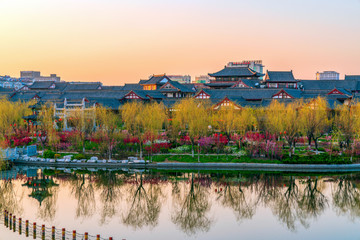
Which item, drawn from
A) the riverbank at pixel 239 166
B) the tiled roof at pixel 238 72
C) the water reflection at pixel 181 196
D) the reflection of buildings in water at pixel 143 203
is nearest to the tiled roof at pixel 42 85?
the tiled roof at pixel 238 72

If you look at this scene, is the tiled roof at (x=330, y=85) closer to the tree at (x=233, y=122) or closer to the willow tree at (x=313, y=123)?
the willow tree at (x=313, y=123)

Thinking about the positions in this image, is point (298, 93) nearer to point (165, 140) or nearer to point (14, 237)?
point (165, 140)

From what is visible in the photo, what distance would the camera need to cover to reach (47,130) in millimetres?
43406

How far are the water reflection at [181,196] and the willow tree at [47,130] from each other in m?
6.39

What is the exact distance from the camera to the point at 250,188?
3053 centimetres

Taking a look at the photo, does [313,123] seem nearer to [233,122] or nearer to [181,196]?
[233,122]

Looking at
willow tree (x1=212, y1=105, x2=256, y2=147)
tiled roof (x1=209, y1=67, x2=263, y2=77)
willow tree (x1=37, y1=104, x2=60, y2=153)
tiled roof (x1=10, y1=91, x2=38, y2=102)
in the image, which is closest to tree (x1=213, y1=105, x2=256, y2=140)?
willow tree (x1=212, y1=105, x2=256, y2=147)

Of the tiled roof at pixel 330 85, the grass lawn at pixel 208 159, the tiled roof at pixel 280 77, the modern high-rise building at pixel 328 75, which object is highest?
the modern high-rise building at pixel 328 75

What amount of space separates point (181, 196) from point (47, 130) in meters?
20.3

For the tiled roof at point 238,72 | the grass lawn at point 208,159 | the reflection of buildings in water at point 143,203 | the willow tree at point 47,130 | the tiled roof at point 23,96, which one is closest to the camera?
the reflection of buildings in water at point 143,203

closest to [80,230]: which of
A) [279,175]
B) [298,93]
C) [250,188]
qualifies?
[250,188]

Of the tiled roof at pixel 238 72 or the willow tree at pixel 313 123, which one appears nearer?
the willow tree at pixel 313 123

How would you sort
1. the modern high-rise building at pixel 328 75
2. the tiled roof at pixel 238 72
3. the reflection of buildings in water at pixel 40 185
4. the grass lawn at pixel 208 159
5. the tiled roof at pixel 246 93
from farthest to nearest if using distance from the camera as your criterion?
the modern high-rise building at pixel 328 75
the tiled roof at pixel 238 72
the tiled roof at pixel 246 93
the grass lawn at pixel 208 159
the reflection of buildings in water at pixel 40 185

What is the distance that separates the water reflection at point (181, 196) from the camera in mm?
24547
